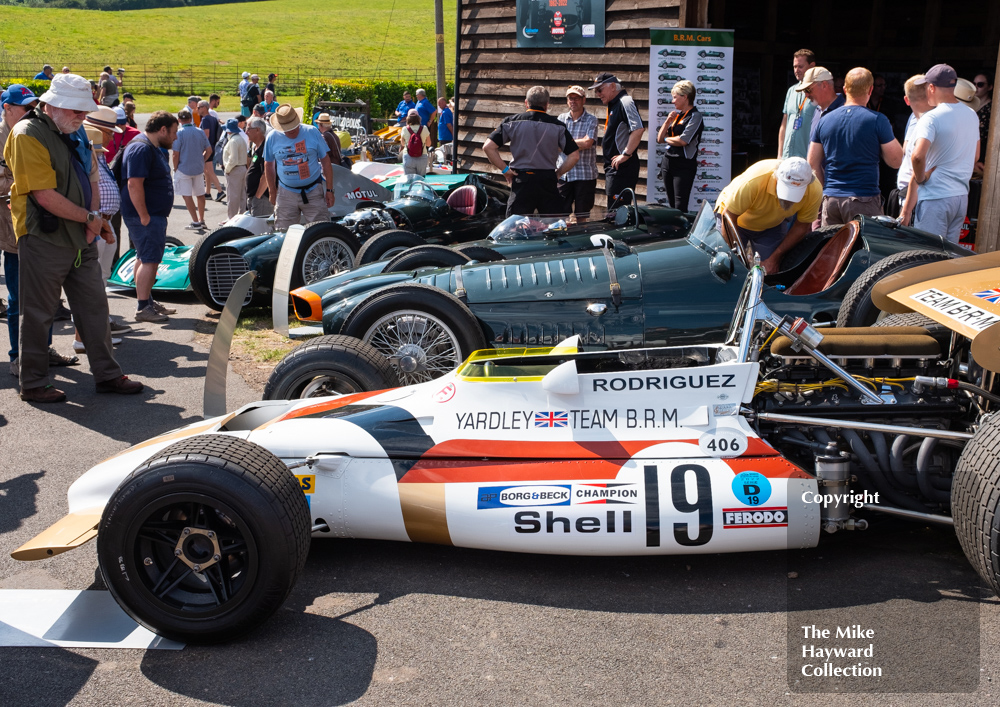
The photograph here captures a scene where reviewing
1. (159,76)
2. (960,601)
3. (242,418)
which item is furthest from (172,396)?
(159,76)

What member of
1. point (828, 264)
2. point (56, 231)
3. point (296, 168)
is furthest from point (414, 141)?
point (828, 264)

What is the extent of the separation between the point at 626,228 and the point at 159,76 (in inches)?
2167

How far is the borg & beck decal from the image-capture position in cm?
372

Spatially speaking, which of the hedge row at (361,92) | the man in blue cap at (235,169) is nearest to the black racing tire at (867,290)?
the man in blue cap at (235,169)

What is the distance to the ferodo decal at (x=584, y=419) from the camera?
394 centimetres

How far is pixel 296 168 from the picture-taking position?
9398 mm

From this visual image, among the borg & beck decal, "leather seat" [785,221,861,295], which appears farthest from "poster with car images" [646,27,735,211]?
the borg & beck decal

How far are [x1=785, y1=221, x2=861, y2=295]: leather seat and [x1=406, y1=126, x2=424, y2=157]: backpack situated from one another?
37.5 ft

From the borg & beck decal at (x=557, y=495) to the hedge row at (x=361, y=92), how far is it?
1111 inches

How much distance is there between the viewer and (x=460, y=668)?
324 centimetres

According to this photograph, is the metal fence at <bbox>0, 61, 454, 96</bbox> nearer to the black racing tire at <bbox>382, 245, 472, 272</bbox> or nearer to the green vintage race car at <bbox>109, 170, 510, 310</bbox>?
the green vintage race car at <bbox>109, 170, 510, 310</bbox>

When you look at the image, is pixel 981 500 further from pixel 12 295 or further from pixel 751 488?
pixel 12 295

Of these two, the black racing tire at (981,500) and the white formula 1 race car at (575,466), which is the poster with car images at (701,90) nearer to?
the white formula 1 race car at (575,466)

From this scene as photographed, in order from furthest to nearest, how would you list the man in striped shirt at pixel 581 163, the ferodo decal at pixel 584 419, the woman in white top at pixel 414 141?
1. the woman in white top at pixel 414 141
2. the man in striped shirt at pixel 581 163
3. the ferodo decal at pixel 584 419
